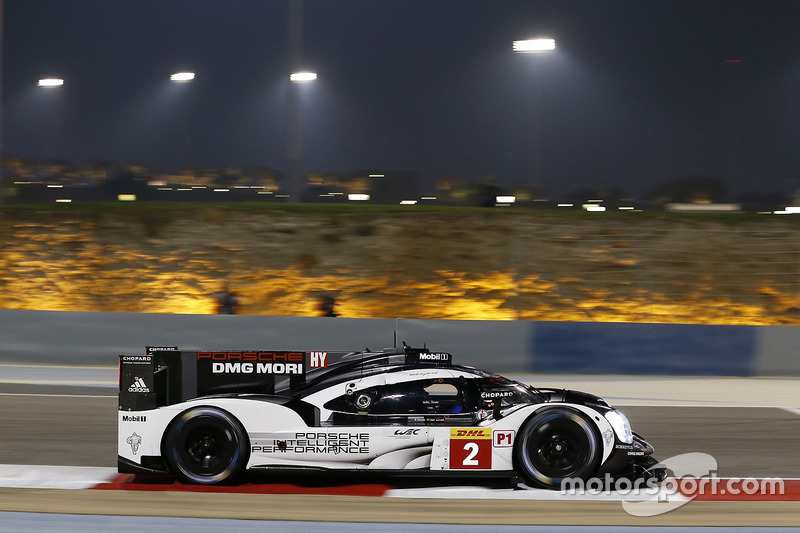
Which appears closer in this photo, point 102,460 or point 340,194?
point 102,460

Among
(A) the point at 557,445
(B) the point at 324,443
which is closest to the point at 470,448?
(A) the point at 557,445

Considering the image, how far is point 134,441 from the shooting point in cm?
668

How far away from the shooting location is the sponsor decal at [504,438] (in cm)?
656

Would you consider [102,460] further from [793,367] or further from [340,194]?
[340,194]

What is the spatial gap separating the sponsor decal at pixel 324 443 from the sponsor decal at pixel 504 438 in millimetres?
993

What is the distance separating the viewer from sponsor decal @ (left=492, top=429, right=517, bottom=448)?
656cm

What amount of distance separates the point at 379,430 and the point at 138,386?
76.2 inches

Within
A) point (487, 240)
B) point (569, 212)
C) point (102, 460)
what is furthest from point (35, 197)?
point (102, 460)

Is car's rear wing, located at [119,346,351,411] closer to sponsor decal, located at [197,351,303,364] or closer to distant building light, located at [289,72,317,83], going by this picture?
sponsor decal, located at [197,351,303,364]

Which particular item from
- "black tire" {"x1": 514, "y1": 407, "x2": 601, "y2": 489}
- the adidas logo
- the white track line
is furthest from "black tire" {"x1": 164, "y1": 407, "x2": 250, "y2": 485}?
"black tire" {"x1": 514, "y1": 407, "x2": 601, "y2": 489}

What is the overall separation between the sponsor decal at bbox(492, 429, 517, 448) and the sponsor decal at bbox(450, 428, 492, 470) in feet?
0.14

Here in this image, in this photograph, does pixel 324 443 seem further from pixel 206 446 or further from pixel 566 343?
pixel 566 343

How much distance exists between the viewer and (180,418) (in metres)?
6.64

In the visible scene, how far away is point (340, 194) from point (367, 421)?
53.1 feet
